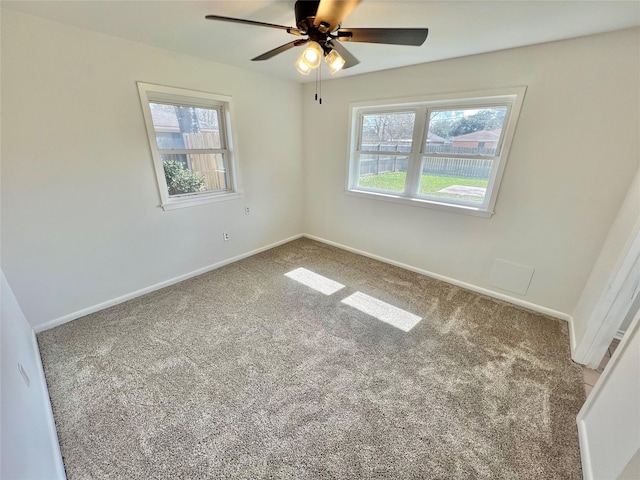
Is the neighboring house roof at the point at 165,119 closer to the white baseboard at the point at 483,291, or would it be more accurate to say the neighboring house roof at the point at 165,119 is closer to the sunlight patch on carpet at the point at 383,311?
the sunlight patch on carpet at the point at 383,311

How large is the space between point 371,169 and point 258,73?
1820 mm

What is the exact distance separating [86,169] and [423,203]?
10.8ft

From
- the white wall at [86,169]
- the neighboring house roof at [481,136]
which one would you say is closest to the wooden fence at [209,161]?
the white wall at [86,169]

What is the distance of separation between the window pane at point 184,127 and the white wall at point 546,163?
165 centimetres

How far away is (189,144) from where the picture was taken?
2.84 m

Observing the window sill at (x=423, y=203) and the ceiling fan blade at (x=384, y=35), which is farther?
the window sill at (x=423, y=203)

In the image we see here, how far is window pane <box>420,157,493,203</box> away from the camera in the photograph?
8.73 ft

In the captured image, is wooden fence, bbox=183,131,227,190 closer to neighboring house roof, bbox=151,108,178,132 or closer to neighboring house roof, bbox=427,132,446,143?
neighboring house roof, bbox=151,108,178,132

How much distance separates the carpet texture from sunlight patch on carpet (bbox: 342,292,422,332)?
7 cm

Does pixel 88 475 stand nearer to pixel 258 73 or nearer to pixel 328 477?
pixel 328 477

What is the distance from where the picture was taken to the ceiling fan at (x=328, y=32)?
4.20ft

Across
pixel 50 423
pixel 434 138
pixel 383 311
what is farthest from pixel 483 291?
pixel 50 423

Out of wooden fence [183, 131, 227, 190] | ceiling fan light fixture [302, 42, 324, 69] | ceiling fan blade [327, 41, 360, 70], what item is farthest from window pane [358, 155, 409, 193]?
ceiling fan light fixture [302, 42, 324, 69]

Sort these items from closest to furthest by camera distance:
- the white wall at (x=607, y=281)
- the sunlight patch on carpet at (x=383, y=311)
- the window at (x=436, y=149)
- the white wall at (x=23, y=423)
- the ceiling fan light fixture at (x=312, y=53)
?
the white wall at (x=23, y=423) → the ceiling fan light fixture at (x=312, y=53) → the white wall at (x=607, y=281) → the sunlight patch on carpet at (x=383, y=311) → the window at (x=436, y=149)
